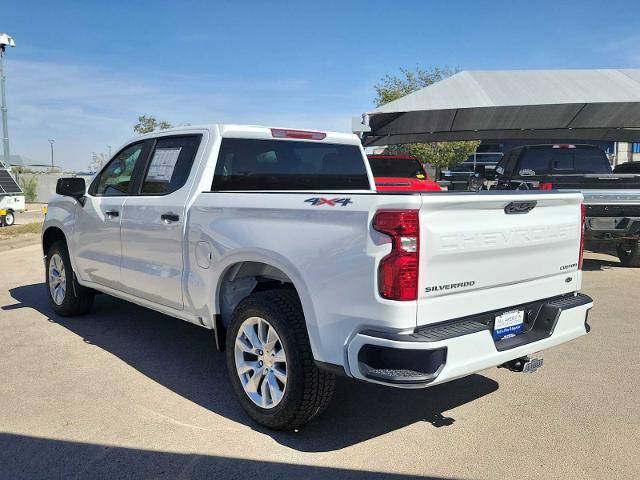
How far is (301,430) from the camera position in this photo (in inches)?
139

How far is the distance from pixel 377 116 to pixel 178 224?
33.7 ft

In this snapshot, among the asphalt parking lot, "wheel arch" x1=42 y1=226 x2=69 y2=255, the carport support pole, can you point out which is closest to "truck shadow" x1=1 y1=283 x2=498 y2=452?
the asphalt parking lot

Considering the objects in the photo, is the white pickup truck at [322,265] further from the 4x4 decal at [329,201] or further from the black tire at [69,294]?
the black tire at [69,294]

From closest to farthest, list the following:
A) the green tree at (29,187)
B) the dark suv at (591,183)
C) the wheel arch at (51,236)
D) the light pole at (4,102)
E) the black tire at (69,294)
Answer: the black tire at (69,294) → the wheel arch at (51,236) → the dark suv at (591,183) → the light pole at (4,102) → the green tree at (29,187)

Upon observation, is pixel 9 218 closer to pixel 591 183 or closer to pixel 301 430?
pixel 591 183

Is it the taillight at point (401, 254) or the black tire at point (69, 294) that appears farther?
the black tire at point (69, 294)

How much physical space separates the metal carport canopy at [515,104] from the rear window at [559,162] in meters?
2.58

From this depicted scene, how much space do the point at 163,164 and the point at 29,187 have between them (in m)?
26.2

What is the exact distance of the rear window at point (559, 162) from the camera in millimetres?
10062

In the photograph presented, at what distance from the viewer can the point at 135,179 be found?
4863mm

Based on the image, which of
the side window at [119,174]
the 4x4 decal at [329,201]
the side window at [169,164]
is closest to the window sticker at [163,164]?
the side window at [169,164]

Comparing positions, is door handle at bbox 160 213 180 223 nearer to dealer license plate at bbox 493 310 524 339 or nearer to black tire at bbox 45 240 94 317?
black tire at bbox 45 240 94 317

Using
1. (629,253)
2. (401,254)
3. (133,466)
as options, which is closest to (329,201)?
(401,254)

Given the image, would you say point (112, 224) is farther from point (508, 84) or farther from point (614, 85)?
point (614, 85)
